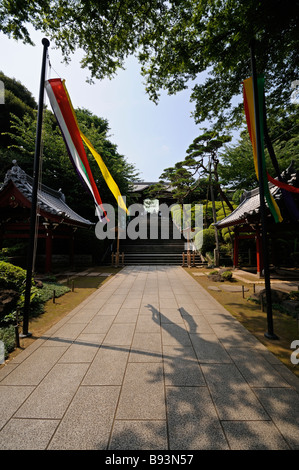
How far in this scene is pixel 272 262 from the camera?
11.5m

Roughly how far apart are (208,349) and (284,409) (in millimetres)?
1283

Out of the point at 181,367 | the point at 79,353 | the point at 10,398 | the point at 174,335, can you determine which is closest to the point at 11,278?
the point at 79,353

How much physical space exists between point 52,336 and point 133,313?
1910mm

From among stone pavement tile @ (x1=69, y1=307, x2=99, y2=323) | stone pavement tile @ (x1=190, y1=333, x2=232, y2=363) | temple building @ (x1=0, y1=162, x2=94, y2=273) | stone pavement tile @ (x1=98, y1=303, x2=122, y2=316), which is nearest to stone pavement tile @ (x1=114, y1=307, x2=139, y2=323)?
stone pavement tile @ (x1=98, y1=303, x2=122, y2=316)

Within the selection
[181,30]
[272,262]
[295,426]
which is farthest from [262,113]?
[272,262]

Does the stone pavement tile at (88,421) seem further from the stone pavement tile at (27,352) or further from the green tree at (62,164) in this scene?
the green tree at (62,164)

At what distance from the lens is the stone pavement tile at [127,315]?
447 centimetres

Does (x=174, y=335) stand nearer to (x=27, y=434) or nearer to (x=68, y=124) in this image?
(x=27, y=434)

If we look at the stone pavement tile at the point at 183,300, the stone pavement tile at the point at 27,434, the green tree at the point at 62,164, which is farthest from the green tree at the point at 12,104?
the stone pavement tile at the point at 27,434

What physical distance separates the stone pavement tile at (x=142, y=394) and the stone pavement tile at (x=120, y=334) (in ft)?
2.40

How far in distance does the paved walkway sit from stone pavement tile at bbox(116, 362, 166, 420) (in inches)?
0.4

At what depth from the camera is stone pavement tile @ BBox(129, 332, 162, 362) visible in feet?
9.63

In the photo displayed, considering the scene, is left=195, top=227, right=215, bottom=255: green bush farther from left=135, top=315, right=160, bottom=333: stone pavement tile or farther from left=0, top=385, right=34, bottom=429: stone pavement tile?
left=0, top=385, right=34, bottom=429: stone pavement tile

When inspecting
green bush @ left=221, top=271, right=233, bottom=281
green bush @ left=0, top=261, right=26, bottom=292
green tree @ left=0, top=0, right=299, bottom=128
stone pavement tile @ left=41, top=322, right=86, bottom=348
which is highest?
green tree @ left=0, top=0, right=299, bottom=128
